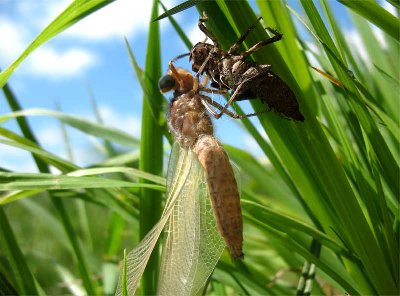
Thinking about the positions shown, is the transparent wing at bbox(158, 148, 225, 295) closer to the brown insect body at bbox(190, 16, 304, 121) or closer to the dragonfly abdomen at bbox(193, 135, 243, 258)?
the dragonfly abdomen at bbox(193, 135, 243, 258)

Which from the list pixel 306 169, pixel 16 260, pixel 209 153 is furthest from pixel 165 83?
pixel 16 260

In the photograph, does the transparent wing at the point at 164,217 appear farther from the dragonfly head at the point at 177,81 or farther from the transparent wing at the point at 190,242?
the dragonfly head at the point at 177,81

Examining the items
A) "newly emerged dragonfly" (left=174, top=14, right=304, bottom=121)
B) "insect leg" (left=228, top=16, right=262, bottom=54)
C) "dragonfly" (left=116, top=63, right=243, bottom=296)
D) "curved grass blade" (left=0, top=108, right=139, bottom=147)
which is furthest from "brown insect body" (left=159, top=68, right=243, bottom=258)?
"curved grass blade" (left=0, top=108, right=139, bottom=147)

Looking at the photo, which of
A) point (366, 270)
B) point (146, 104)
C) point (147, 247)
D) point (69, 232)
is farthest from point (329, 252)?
point (69, 232)

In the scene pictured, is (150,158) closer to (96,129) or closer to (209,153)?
(209,153)

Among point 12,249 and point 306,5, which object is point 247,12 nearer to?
point 306,5
